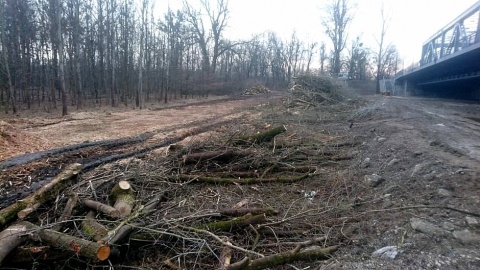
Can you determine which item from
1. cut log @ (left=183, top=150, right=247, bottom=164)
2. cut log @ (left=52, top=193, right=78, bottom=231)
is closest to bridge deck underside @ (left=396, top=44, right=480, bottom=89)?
cut log @ (left=183, top=150, right=247, bottom=164)

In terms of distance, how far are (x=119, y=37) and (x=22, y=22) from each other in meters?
9.62

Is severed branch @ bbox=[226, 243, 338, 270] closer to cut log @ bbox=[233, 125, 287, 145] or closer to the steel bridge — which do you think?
cut log @ bbox=[233, 125, 287, 145]

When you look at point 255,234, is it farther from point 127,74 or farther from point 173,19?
point 173,19

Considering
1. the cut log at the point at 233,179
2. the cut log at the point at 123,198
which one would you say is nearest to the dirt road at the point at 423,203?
the cut log at the point at 233,179

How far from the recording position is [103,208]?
431 cm

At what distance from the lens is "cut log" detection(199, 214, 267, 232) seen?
156 inches

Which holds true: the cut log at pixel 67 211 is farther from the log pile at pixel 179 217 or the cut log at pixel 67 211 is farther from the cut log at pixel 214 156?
the cut log at pixel 214 156

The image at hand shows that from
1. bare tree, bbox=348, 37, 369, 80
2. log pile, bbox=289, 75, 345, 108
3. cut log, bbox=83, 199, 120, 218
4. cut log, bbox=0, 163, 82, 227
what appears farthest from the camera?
bare tree, bbox=348, 37, 369, 80

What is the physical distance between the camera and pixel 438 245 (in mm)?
3010

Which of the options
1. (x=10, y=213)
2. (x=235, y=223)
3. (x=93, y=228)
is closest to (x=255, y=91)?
(x=235, y=223)

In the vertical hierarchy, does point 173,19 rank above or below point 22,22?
above

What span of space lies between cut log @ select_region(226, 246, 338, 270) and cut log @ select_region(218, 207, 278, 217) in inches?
42.5

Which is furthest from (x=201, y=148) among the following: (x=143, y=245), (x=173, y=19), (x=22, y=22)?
(x=173, y=19)

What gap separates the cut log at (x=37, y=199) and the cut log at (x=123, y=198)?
103cm
